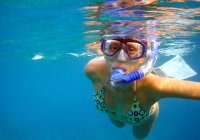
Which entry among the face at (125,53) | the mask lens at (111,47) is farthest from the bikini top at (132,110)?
the mask lens at (111,47)

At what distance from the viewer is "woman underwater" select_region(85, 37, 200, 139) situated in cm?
507

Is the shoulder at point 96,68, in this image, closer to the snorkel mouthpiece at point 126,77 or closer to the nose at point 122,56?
the nose at point 122,56

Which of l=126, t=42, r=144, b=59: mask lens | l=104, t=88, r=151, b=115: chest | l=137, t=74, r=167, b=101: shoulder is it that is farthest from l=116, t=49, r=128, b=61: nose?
l=104, t=88, r=151, b=115: chest

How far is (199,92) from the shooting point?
196 inches

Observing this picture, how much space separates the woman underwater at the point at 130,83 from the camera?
5066 millimetres

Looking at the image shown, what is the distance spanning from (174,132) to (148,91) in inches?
1481

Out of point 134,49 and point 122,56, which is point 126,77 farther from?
point 134,49

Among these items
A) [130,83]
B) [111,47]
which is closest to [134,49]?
[111,47]

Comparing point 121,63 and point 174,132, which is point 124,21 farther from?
point 174,132

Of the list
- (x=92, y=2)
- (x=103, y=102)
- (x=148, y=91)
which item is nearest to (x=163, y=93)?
(x=148, y=91)

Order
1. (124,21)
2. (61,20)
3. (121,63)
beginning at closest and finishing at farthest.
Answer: (121,63) < (124,21) < (61,20)

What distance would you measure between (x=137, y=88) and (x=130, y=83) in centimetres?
24

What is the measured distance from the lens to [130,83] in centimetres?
619

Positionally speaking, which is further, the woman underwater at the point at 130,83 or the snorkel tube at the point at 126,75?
the woman underwater at the point at 130,83
